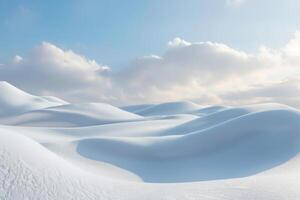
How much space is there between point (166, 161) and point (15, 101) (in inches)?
2705

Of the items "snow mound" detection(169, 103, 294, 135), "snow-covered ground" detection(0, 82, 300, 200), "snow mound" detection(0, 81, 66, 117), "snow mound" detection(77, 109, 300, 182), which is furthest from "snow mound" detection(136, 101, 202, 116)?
"snow mound" detection(77, 109, 300, 182)

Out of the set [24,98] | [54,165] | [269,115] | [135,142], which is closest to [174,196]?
[54,165]

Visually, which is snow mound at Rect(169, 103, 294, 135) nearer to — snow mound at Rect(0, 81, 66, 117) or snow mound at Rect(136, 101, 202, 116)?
snow mound at Rect(0, 81, 66, 117)

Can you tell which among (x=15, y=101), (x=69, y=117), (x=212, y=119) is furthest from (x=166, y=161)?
(x=15, y=101)

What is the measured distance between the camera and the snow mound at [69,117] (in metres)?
59.4

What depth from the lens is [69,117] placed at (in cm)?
6381

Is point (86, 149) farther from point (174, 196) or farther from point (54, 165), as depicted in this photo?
point (174, 196)

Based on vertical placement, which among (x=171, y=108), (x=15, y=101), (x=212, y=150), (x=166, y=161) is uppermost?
(x=171, y=108)

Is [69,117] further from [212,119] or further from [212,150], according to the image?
[212,150]

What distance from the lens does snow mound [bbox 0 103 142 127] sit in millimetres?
59406

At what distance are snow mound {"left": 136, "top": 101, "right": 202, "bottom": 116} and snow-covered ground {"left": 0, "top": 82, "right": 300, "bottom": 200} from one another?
62462mm

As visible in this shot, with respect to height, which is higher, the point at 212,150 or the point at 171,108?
the point at 171,108

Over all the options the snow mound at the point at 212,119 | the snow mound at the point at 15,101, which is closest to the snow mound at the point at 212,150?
the snow mound at the point at 212,119

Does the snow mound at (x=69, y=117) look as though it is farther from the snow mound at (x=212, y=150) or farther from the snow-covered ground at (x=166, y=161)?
the snow mound at (x=212, y=150)
